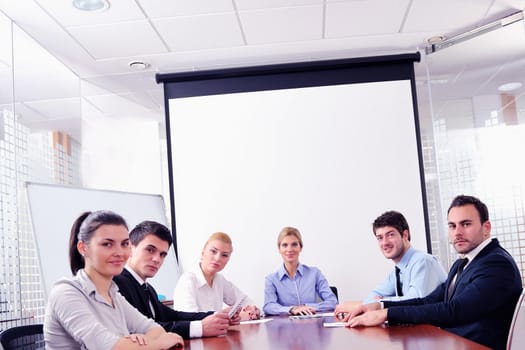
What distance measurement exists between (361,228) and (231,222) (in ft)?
4.06

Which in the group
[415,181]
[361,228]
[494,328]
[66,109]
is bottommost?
[494,328]

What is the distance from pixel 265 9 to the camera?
14.3 feet

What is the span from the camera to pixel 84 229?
215 cm

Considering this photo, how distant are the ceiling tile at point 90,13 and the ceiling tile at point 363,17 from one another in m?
1.55

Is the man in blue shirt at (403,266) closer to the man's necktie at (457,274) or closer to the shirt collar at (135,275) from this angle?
the man's necktie at (457,274)

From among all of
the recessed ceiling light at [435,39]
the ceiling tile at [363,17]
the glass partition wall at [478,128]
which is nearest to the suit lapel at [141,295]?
the ceiling tile at [363,17]

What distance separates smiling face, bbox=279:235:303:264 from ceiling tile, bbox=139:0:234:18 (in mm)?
1887

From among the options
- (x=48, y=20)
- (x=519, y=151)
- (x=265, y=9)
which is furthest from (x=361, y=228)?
(x=48, y=20)

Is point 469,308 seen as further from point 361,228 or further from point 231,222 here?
point 231,222

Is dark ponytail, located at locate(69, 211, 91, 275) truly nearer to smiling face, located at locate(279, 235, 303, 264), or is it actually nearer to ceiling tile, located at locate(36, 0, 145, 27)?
smiling face, located at locate(279, 235, 303, 264)

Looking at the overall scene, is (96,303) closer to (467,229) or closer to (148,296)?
(148,296)

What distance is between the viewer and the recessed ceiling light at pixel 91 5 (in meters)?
4.09

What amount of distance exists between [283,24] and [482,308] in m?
3.10

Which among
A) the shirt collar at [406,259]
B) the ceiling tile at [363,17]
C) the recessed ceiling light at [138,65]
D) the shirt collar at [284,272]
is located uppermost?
the ceiling tile at [363,17]
